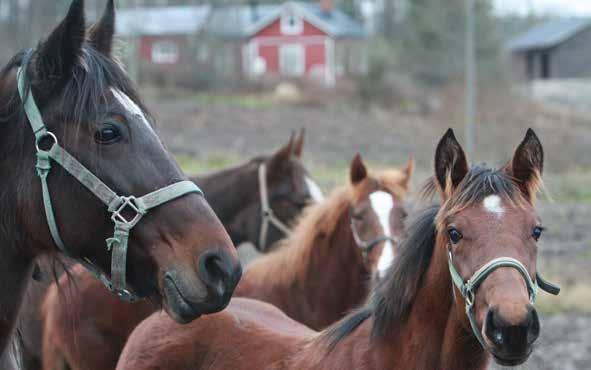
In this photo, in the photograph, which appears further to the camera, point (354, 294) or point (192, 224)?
point (354, 294)

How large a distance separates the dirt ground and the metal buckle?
869 cm

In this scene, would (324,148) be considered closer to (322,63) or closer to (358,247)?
(358,247)

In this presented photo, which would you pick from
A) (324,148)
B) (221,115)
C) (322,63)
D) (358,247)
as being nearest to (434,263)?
(358,247)

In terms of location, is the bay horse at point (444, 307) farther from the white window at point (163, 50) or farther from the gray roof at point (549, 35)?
the gray roof at point (549, 35)

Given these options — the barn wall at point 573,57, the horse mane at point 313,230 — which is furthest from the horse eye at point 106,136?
the barn wall at point 573,57

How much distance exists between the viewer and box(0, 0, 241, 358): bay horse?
2.87 metres

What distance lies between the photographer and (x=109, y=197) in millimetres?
2947

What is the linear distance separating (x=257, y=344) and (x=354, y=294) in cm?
213

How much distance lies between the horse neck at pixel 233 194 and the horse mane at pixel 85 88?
4.21 metres

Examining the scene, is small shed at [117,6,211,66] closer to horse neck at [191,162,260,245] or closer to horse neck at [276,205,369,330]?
horse neck at [191,162,260,245]

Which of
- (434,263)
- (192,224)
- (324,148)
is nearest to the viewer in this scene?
(192,224)

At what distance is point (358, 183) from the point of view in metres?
6.22

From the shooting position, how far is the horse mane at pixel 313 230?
20.4 feet

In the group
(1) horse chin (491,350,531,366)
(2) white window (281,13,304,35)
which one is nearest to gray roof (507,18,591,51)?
(2) white window (281,13,304,35)
